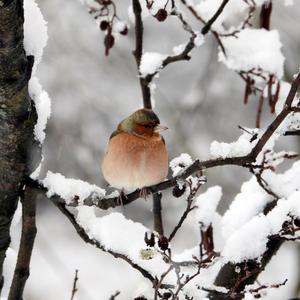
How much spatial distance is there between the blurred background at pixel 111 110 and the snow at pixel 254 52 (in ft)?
10.6

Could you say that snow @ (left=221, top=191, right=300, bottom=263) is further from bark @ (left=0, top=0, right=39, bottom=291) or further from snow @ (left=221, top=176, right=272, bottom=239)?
bark @ (left=0, top=0, right=39, bottom=291)

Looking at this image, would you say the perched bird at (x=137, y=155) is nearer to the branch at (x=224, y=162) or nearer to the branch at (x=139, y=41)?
the branch at (x=139, y=41)

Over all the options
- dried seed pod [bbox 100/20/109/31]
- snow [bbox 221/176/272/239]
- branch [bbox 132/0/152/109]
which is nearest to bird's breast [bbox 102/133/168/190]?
branch [bbox 132/0/152/109]

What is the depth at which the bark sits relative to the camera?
61.5 inches

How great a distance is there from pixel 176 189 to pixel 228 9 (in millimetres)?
1159

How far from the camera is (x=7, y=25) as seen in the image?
1545 mm

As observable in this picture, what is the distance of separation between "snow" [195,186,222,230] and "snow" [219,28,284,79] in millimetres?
505

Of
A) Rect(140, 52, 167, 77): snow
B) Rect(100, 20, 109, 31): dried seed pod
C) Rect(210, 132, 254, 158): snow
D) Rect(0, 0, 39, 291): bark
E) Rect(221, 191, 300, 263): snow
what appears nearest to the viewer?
Rect(0, 0, 39, 291): bark

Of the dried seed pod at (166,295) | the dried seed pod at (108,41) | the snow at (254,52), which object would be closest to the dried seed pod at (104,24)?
the dried seed pod at (108,41)

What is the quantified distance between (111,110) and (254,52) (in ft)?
16.4

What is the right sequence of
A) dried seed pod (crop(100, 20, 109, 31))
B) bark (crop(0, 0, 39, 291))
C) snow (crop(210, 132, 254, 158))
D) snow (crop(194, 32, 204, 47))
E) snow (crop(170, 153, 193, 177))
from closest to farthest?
1. bark (crop(0, 0, 39, 291))
2. snow (crop(210, 132, 254, 158))
3. snow (crop(170, 153, 193, 177))
4. snow (crop(194, 32, 204, 47))
5. dried seed pod (crop(100, 20, 109, 31))

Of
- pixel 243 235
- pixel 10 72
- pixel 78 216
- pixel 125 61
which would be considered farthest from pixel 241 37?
pixel 125 61

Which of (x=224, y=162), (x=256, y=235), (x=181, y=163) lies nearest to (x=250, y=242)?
(x=256, y=235)

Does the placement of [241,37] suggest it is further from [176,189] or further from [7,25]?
[7,25]
